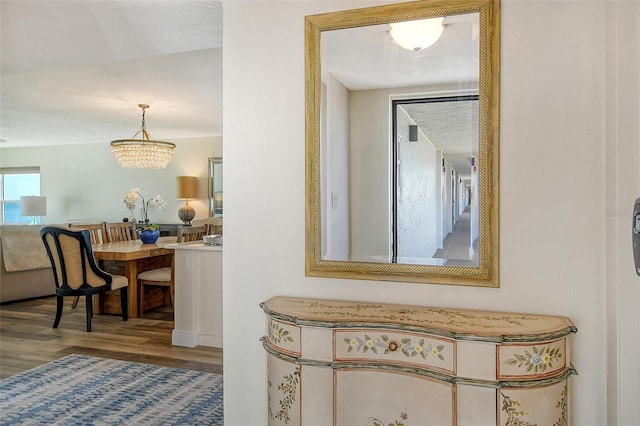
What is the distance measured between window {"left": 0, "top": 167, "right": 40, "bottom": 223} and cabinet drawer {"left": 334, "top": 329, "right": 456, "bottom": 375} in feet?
30.1

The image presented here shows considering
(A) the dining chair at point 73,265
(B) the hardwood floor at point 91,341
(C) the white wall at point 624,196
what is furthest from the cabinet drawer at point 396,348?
(A) the dining chair at point 73,265

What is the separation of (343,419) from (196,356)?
2.11 metres

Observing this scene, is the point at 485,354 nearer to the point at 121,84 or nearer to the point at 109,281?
the point at 109,281

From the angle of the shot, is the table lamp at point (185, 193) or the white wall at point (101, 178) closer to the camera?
the table lamp at point (185, 193)

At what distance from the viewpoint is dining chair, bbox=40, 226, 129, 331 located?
158 inches

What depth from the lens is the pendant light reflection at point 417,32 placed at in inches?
68.6

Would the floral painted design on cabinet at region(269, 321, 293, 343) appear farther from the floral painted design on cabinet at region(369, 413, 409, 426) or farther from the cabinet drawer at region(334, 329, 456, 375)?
the floral painted design on cabinet at region(369, 413, 409, 426)

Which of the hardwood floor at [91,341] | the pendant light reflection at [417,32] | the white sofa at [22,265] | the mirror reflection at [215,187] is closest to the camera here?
the pendant light reflection at [417,32]

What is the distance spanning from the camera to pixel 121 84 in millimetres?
4301

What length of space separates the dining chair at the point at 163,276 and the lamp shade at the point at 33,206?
456 centimetres

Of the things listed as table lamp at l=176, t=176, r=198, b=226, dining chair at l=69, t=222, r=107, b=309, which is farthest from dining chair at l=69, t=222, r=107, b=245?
table lamp at l=176, t=176, r=198, b=226

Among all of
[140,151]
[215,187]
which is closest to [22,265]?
[140,151]

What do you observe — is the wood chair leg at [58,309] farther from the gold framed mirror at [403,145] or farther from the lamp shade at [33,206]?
the lamp shade at [33,206]

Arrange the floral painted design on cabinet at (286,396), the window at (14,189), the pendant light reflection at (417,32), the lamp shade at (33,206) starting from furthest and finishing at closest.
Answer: the window at (14,189) < the lamp shade at (33,206) < the pendant light reflection at (417,32) < the floral painted design on cabinet at (286,396)
